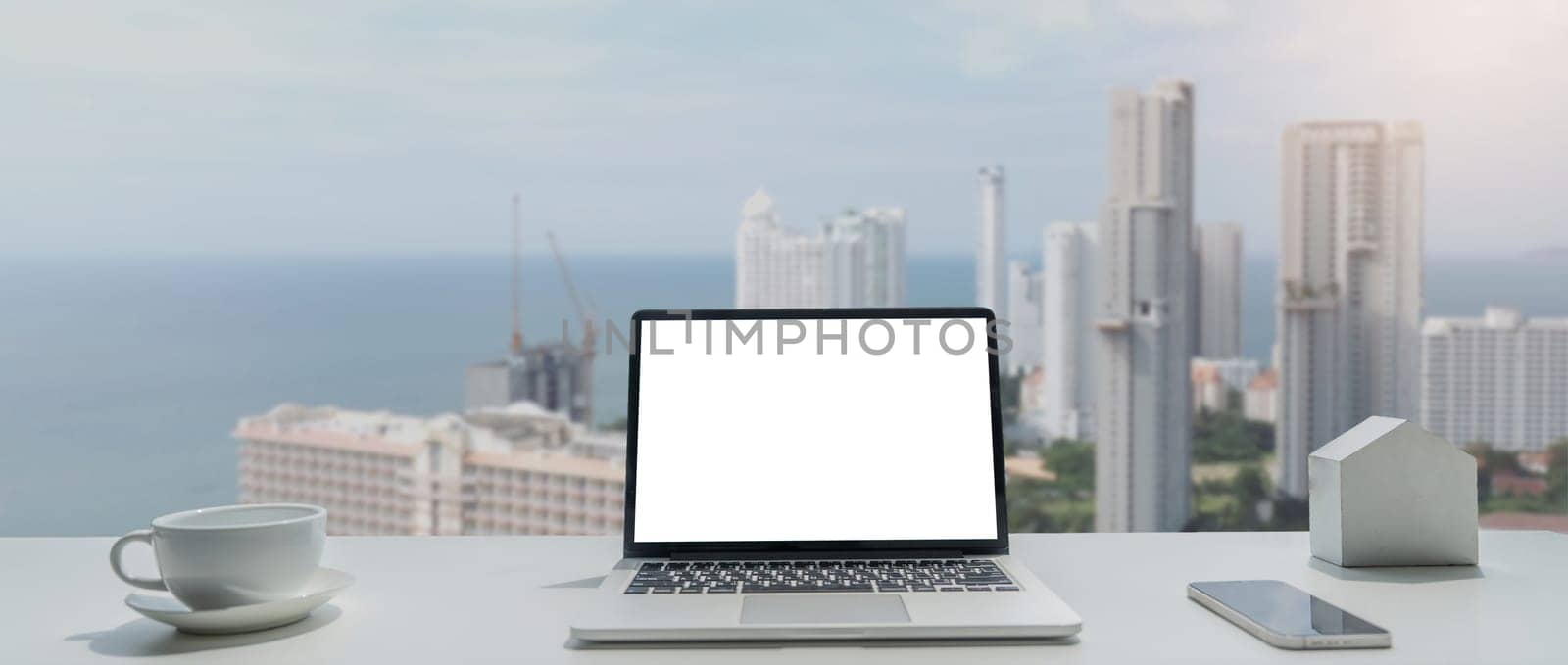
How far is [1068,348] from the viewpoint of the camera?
9008 mm

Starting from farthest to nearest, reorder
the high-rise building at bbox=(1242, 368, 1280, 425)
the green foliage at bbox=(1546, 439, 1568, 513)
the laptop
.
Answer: the high-rise building at bbox=(1242, 368, 1280, 425) < the green foliage at bbox=(1546, 439, 1568, 513) < the laptop

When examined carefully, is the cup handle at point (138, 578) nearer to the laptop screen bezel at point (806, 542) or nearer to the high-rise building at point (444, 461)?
the laptop screen bezel at point (806, 542)

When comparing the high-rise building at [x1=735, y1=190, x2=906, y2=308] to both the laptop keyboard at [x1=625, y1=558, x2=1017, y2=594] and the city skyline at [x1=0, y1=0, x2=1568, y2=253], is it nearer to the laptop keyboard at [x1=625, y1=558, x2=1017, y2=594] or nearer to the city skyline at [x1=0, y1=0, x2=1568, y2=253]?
the city skyline at [x1=0, y1=0, x2=1568, y2=253]

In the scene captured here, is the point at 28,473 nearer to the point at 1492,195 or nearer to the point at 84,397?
the point at 84,397

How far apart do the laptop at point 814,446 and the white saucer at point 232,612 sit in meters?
0.23

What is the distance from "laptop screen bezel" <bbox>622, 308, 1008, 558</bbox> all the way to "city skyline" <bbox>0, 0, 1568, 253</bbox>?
8193 mm

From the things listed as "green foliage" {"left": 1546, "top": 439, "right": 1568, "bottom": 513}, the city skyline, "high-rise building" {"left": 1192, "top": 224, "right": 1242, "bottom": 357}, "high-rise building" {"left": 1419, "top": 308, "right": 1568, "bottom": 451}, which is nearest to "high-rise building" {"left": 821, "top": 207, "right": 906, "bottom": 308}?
the city skyline

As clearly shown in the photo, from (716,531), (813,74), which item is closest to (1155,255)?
(813,74)

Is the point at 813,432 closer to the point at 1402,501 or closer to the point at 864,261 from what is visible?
the point at 1402,501

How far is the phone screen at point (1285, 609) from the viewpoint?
745 mm

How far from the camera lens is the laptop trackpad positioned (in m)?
0.76

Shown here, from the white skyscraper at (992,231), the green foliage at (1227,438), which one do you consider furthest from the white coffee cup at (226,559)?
the green foliage at (1227,438)

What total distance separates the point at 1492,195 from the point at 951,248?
12.8 ft

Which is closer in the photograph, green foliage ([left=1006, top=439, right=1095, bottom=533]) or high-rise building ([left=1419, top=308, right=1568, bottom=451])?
high-rise building ([left=1419, top=308, right=1568, bottom=451])
